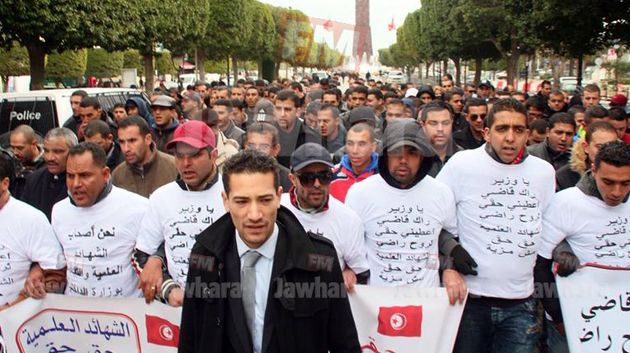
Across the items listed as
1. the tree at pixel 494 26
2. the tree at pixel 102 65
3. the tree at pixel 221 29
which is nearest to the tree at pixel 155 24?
the tree at pixel 221 29

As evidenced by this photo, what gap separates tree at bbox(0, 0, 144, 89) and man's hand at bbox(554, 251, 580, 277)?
14.3 m

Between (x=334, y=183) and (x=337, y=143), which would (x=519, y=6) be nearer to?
(x=337, y=143)

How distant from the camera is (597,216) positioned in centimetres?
346

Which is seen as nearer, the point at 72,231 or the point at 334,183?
the point at 72,231

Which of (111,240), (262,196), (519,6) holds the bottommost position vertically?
(111,240)

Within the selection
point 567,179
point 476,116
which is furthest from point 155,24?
point 567,179

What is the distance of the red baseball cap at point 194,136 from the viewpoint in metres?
3.74

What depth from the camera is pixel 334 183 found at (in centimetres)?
443

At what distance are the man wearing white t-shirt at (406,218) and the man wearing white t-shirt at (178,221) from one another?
0.81 meters

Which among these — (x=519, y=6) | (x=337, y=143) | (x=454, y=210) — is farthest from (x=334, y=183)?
(x=519, y=6)

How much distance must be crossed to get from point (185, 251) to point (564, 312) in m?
2.17

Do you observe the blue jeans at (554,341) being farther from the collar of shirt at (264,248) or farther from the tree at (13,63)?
the tree at (13,63)

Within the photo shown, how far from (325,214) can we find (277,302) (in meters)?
1.03

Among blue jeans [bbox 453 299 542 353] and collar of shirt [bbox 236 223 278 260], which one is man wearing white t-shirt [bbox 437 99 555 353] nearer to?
blue jeans [bbox 453 299 542 353]
